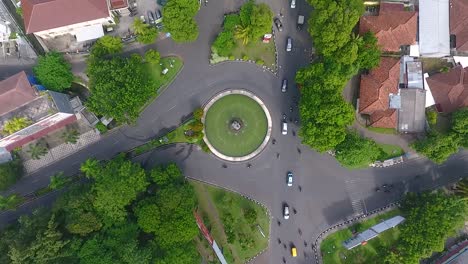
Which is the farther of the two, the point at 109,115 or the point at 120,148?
the point at 120,148

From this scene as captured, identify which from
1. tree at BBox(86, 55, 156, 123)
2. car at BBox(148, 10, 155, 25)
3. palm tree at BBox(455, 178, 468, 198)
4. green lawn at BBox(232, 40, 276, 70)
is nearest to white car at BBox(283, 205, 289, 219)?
green lawn at BBox(232, 40, 276, 70)

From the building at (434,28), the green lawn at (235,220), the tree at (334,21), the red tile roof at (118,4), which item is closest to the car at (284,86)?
the tree at (334,21)

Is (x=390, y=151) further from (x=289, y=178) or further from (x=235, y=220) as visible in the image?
(x=235, y=220)

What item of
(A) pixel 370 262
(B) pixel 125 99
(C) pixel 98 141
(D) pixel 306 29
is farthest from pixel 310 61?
(C) pixel 98 141

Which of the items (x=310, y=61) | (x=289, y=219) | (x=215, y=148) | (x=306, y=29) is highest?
(x=306, y=29)

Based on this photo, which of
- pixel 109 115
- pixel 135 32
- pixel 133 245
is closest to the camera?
pixel 133 245

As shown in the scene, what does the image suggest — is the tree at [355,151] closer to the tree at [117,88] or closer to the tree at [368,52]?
the tree at [368,52]

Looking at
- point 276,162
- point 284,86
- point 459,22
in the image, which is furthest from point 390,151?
point 459,22

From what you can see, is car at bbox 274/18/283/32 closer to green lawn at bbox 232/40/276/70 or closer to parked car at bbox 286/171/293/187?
green lawn at bbox 232/40/276/70

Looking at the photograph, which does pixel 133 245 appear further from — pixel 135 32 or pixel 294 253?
pixel 135 32
